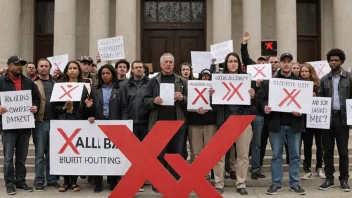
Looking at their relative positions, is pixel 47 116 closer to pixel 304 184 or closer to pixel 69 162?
pixel 69 162

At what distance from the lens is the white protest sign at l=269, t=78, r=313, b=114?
722cm

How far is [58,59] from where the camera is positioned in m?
11.9

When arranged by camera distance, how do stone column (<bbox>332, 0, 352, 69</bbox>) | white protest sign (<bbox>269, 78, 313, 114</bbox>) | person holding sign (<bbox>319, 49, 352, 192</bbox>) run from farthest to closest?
stone column (<bbox>332, 0, 352, 69</bbox>), person holding sign (<bbox>319, 49, 352, 192</bbox>), white protest sign (<bbox>269, 78, 313, 114</bbox>)

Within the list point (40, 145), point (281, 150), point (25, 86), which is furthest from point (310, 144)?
point (25, 86)

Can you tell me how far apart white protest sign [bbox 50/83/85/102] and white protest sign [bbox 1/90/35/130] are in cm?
49

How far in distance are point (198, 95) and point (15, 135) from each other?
3.69 m

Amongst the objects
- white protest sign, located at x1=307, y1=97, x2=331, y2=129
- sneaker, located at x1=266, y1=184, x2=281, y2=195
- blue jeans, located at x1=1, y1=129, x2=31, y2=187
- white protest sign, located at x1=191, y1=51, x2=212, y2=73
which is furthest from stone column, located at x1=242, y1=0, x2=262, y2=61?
blue jeans, located at x1=1, y1=129, x2=31, y2=187

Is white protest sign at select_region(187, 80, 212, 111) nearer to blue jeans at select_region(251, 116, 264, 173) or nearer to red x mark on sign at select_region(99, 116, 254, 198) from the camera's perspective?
red x mark on sign at select_region(99, 116, 254, 198)

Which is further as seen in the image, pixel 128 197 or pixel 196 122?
pixel 196 122

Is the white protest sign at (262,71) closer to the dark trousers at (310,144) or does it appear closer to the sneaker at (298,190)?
the dark trousers at (310,144)

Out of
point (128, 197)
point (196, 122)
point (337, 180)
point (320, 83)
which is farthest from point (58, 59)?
point (337, 180)

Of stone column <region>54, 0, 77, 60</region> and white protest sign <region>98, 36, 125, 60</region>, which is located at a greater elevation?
stone column <region>54, 0, 77, 60</region>

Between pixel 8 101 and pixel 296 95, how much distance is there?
18.2ft

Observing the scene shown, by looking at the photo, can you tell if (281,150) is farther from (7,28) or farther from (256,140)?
(7,28)
